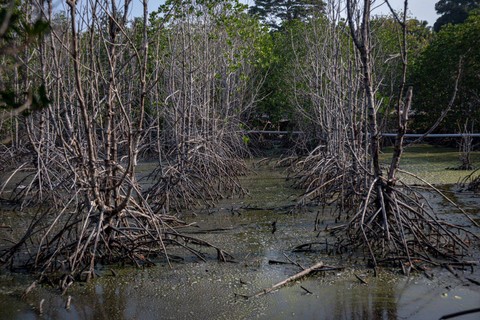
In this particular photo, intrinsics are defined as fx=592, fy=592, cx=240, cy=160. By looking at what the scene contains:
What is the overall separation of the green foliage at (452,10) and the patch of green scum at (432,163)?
61.3 feet

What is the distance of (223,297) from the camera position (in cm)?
488

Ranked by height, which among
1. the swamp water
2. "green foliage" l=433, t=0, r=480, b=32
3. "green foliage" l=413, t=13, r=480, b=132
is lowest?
the swamp water

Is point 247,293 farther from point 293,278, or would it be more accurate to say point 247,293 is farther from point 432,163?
point 432,163

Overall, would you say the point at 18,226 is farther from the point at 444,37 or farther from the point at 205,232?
the point at 444,37

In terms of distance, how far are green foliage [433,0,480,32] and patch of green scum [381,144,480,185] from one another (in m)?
18.7

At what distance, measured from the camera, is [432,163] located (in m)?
13.6

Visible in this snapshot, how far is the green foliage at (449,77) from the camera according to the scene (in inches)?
617

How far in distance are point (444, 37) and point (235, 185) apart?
968 centimetres

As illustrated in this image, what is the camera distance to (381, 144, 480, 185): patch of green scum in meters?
11.2

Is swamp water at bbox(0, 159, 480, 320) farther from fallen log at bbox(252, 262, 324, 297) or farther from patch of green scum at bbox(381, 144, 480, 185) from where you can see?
patch of green scum at bbox(381, 144, 480, 185)

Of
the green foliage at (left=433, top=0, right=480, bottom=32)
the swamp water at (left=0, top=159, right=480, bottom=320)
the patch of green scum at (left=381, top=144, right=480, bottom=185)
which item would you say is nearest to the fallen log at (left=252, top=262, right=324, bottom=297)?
the swamp water at (left=0, top=159, right=480, bottom=320)

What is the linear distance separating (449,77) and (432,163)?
4.06 m

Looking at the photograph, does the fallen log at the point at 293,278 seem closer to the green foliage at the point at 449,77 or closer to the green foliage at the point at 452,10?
the green foliage at the point at 449,77

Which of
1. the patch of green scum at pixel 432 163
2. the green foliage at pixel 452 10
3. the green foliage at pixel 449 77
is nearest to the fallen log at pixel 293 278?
the patch of green scum at pixel 432 163
